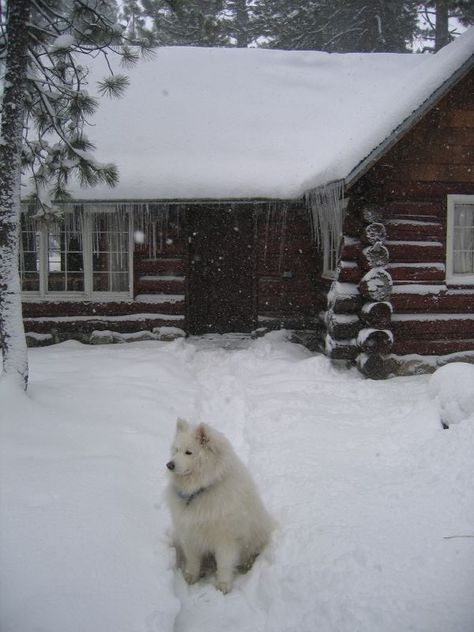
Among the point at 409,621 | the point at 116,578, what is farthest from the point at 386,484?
the point at 116,578

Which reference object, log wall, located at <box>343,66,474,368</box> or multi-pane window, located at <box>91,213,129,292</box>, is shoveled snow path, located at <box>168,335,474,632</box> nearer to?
log wall, located at <box>343,66,474,368</box>

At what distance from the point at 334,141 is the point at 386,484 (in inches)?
331

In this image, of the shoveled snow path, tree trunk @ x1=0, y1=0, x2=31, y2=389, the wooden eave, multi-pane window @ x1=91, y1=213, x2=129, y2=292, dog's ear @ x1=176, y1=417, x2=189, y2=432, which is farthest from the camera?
multi-pane window @ x1=91, y1=213, x2=129, y2=292

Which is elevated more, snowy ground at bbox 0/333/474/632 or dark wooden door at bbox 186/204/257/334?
dark wooden door at bbox 186/204/257/334

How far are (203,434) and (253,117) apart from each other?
10650 millimetres

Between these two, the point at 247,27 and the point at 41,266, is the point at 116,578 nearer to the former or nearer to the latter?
the point at 41,266

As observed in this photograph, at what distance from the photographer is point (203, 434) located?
10.9 ft

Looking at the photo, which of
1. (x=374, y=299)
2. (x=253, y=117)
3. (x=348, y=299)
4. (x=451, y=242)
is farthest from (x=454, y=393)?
(x=253, y=117)

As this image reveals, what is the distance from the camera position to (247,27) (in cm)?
2389

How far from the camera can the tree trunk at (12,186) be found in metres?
5.60

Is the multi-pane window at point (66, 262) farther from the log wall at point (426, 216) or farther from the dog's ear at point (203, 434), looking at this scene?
the dog's ear at point (203, 434)

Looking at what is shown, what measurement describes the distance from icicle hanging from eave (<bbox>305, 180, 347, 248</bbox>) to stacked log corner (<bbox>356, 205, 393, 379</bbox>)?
2.08ft

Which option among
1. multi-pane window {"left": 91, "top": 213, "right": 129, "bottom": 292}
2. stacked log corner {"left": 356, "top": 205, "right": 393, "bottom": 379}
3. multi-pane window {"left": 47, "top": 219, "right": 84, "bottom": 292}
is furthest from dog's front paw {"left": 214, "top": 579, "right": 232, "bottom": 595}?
multi-pane window {"left": 47, "top": 219, "right": 84, "bottom": 292}

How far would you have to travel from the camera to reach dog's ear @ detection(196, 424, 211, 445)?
10.8 feet
